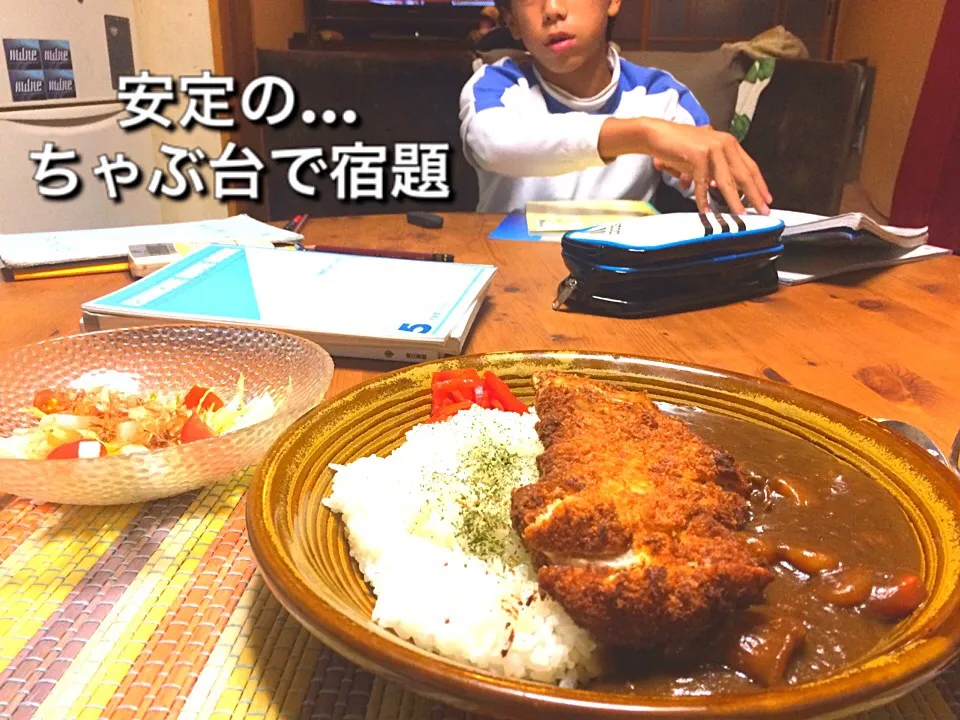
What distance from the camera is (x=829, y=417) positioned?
792mm

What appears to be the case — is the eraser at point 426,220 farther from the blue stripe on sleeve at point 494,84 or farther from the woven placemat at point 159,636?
the woven placemat at point 159,636

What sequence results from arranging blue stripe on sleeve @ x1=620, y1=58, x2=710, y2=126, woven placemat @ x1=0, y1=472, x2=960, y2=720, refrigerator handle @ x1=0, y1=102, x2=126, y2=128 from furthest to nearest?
refrigerator handle @ x1=0, y1=102, x2=126, y2=128 < blue stripe on sleeve @ x1=620, y1=58, x2=710, y2=126 < woven placemat @ x1=0, y1=472, x2=960, y2=720

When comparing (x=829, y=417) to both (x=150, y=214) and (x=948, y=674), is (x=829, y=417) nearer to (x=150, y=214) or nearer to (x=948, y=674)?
(x=948, y=674)

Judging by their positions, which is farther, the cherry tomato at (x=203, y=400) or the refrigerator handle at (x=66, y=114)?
the refrigerator handle at (x=66, y=114)

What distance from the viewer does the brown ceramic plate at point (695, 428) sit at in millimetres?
430

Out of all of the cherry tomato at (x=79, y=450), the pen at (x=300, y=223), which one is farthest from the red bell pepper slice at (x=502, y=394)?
the pen at (x=300, y=223)

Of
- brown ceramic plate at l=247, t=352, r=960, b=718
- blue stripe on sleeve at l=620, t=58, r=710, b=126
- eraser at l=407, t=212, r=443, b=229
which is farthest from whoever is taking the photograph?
blue stripe on sleeve at l=620, t=58, r=710, b=126

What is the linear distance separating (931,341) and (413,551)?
1.06 m

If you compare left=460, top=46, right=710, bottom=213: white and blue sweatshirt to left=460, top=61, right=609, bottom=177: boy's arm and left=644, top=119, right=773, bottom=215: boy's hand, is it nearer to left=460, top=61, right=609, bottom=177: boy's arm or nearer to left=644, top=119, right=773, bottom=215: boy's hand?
left=460, top=61, right=609, bottom=177: boy's arm

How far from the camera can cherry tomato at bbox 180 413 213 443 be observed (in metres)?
0.81

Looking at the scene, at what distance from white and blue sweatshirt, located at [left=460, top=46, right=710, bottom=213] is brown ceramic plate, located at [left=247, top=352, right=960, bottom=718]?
58.6 inches

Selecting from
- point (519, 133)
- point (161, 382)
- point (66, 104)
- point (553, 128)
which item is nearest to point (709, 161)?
point (553, 128)

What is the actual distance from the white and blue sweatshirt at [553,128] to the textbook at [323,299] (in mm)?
1013

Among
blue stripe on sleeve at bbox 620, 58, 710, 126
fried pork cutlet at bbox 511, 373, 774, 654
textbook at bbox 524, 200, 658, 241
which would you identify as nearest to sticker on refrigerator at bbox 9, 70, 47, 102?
textbook at bbox 524, 200, 658, 241
